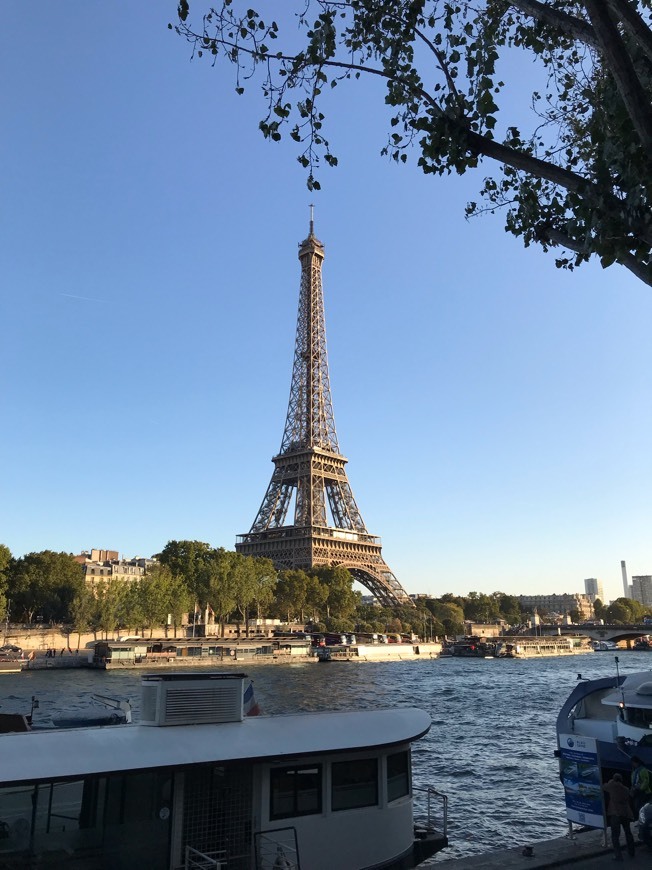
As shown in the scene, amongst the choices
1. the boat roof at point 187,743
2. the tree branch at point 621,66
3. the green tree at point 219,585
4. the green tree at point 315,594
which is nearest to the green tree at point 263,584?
the green tree at point 219,585

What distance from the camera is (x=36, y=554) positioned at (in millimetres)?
94812

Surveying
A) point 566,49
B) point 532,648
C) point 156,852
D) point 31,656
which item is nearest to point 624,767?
point 156,852

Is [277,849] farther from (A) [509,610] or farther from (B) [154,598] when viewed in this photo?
(A) [509,610]

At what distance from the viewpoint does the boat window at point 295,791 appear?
978 cm

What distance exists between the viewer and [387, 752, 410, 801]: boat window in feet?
36.2

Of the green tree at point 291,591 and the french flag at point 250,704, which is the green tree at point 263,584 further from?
the french flag at point 250,704

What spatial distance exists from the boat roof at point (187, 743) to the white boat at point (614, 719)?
13.4 feet

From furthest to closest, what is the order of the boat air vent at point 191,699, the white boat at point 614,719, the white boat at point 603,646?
the white boat at point 603,646 < the white boat at point 614,719 < the boat air vent at point 191,699

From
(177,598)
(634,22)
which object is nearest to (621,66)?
(634,22)

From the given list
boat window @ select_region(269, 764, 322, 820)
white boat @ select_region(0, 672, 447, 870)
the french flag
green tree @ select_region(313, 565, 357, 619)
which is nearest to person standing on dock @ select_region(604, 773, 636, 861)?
white boat @ select_region(0, 672, 447, 870)

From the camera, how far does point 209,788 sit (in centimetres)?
939

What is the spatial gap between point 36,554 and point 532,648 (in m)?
72.5

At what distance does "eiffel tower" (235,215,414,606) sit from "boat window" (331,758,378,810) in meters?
100

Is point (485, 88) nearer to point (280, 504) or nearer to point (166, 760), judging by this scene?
point (166, 760)
